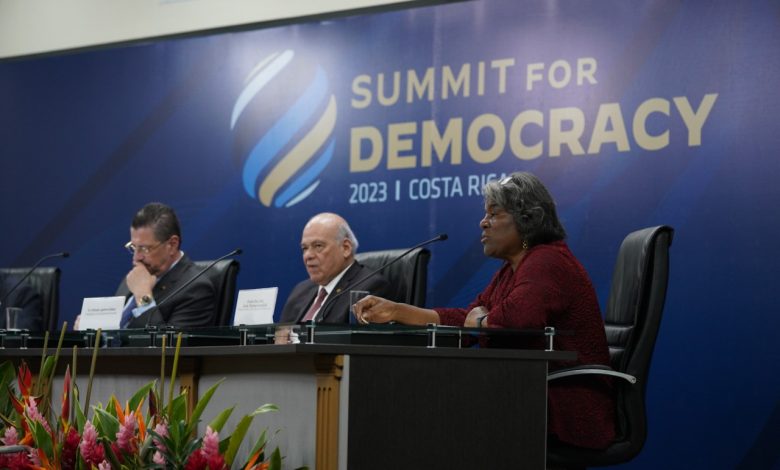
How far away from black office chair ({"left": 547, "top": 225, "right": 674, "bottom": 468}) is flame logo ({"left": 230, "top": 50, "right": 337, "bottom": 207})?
268 centimetres

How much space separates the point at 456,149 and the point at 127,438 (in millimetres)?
3403

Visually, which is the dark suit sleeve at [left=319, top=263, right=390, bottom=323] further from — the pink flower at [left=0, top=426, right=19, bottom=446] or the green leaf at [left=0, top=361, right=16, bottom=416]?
the pink flower at [left=0, top=426, right=19, bottom=446]

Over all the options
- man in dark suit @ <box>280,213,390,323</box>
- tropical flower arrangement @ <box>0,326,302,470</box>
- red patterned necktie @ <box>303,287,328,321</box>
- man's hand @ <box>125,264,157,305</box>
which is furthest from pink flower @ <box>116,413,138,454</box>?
man's hand @ <box>125,264,157,305</box>

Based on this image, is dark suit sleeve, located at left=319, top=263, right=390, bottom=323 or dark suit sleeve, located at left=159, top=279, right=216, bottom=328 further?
dark suit sleeve, located at left=159, top=279, right=216, bottom=328

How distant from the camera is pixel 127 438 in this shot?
2244 millimetres

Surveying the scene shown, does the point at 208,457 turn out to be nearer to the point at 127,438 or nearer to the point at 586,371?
the point at 127,438

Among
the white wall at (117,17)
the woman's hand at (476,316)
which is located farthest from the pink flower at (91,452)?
the white wall at (117,17)

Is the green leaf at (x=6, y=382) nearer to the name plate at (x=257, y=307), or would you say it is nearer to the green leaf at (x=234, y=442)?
the name plate at (x=257, y=307)

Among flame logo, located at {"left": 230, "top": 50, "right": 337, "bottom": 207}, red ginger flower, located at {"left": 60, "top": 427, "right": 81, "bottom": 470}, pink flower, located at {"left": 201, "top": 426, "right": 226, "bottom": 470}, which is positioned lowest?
red ginger flower, located at {"left": 60, "top": 427, "right": 81, "bottom": 470}

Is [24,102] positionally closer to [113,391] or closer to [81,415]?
[113,391]

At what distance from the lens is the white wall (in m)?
6.25

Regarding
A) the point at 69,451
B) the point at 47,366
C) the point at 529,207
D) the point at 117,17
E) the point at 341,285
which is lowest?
the point at 69,451

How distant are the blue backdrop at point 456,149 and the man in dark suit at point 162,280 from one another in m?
1.15

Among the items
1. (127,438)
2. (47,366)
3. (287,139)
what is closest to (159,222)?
(287,139)
